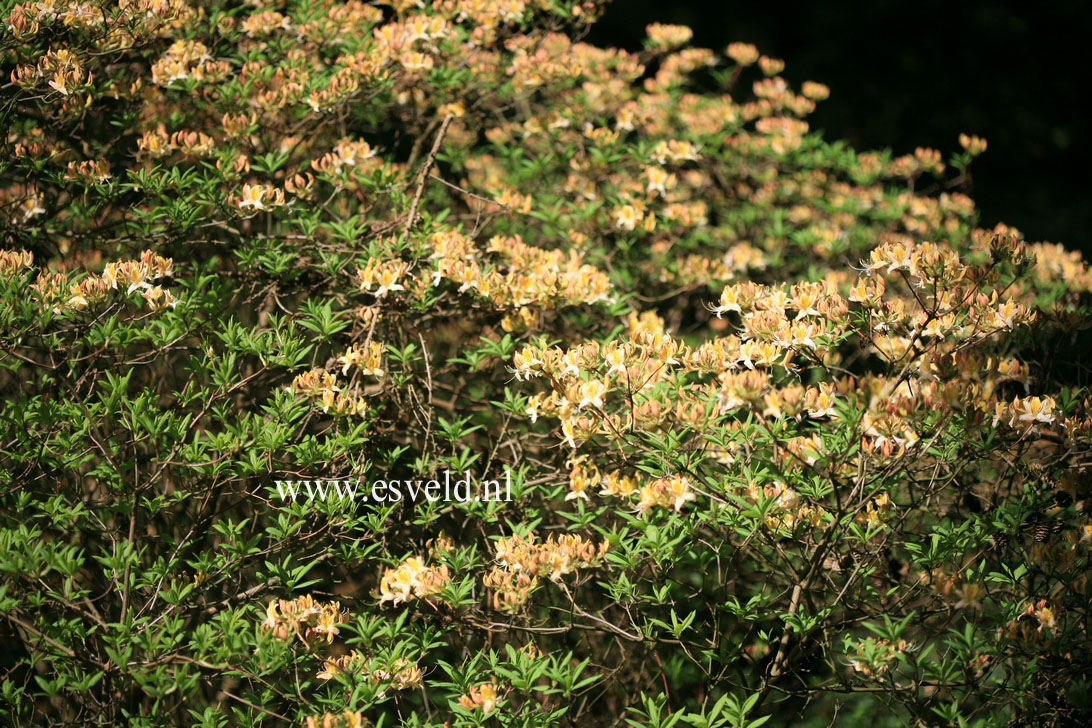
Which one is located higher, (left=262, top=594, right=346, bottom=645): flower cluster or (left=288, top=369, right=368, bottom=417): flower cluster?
(left=288, top=369, right=368, bottom=417): flower cluster

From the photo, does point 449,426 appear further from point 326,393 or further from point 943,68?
point 943,68

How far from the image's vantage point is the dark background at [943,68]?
6.43m

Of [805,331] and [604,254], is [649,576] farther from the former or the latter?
[604,254]

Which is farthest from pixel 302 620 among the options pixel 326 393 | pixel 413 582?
pixel 326 393

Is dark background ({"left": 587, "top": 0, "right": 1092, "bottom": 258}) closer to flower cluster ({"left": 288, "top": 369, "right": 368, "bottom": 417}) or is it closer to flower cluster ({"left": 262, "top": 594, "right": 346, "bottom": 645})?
flower cluster ({"left": 288, "top": 369, "right": 368, "bottom": 417})

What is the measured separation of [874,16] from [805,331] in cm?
581

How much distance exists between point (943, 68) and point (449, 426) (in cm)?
597

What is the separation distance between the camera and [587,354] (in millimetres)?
1827

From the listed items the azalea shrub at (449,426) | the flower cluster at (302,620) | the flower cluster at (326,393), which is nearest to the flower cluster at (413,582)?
the azalea shrub at (449,426)

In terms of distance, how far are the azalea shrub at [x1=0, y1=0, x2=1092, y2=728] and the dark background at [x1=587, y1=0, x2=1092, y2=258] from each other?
13.1 feet

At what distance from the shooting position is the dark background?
21.1 ft

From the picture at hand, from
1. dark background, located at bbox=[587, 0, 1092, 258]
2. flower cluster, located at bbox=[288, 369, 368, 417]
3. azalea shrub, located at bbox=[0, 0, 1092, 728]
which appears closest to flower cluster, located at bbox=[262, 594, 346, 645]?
azalea shrub, located at bbox=[0, 0, 1092, 728]

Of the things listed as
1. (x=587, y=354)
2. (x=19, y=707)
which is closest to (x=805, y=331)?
(x=587, y=354)

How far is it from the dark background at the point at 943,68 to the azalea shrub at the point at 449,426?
158 inches
